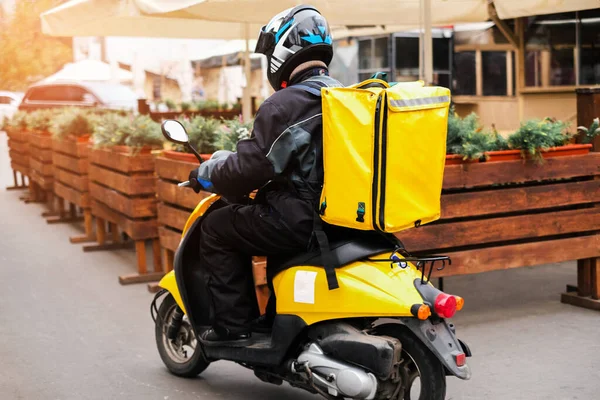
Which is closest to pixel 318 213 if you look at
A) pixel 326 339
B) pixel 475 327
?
pixel 326 339

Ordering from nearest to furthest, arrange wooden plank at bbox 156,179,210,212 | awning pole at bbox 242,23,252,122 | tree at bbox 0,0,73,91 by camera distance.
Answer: wooden plank at bbox 156,179,210,212 → awning pole at bbox 242,23,252,122 → tree at bbox 0,0,73,91

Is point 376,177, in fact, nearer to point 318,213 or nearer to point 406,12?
point 318,213

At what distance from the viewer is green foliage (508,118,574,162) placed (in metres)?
6.20

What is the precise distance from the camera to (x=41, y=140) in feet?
40.3

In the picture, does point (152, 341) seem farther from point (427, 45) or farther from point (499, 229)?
point (427, 45)

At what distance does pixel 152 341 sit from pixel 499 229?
242 cm

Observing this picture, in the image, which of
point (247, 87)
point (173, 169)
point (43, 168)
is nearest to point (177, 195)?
point (173, 169)

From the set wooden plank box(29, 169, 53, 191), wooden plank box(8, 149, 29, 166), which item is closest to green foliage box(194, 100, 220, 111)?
wooden plank box(8, 149, 29, 166)

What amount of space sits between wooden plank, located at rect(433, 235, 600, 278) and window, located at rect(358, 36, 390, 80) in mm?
17990

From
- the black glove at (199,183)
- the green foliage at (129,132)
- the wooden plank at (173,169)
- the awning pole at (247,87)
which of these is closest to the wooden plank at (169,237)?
the wooden plank at (173,169)

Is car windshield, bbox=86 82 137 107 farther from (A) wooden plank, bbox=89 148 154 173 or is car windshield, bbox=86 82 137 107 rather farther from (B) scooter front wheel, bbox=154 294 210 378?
(B) scooter front wheel, bbox=154 294 210 378

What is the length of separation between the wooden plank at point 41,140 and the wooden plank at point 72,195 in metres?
0.55

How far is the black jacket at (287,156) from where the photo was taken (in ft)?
13.4

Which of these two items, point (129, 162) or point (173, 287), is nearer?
point (173, 287)
